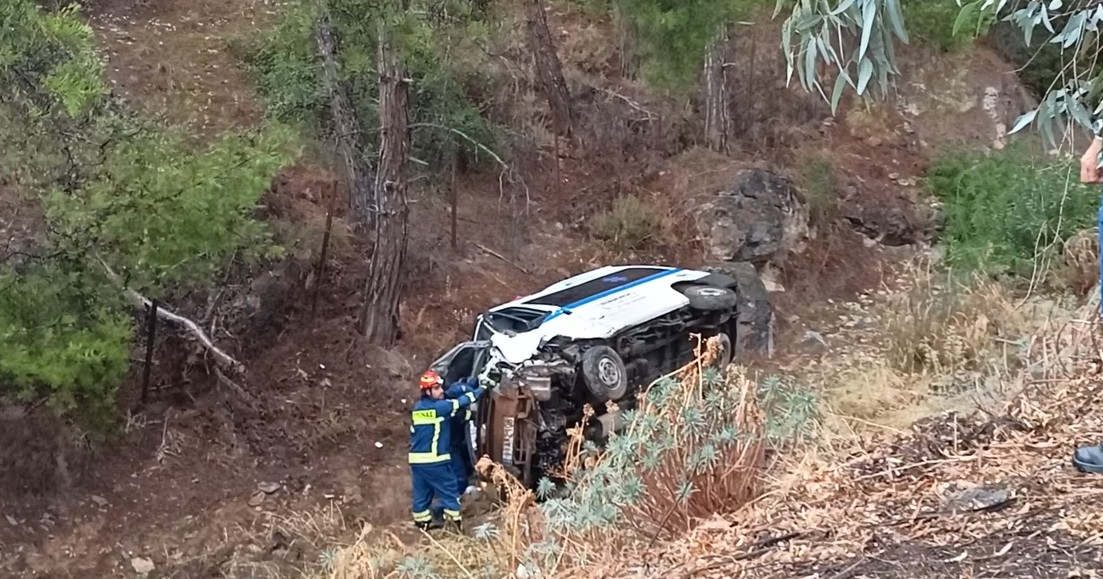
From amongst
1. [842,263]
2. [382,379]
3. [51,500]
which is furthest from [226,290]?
[842,263]

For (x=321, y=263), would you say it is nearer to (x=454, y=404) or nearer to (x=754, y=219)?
(x=454, y=404)

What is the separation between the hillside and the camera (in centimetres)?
373

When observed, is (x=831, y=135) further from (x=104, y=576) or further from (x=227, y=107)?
(x=104, y=576)

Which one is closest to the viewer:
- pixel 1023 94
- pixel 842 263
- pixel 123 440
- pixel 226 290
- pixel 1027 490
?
pixel 1027 490

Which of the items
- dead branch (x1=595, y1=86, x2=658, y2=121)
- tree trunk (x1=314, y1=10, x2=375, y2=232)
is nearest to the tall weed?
tree trunk (x1=314, y1=10, x2=375, y2=232)

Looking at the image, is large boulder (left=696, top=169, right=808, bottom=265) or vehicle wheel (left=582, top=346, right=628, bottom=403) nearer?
vehicle wheel (left=582, top=346, right=628, bottom=403)

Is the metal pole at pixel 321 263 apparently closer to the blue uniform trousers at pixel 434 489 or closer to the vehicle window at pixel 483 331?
the vehicle window at pixel 483 331

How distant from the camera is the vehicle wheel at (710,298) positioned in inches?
366

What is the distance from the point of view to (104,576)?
8.16 metres

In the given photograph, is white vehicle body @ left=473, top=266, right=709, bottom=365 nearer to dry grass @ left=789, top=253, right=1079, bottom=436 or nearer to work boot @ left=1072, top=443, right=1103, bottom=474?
dry grass @ left=789, top=253, right=1079, bottom=436

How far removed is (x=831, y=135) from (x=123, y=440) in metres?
12.2

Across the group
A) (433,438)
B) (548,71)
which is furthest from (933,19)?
(433,438)

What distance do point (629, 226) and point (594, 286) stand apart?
4.73 m

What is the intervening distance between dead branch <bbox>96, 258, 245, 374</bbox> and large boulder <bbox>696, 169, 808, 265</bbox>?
250 inches
